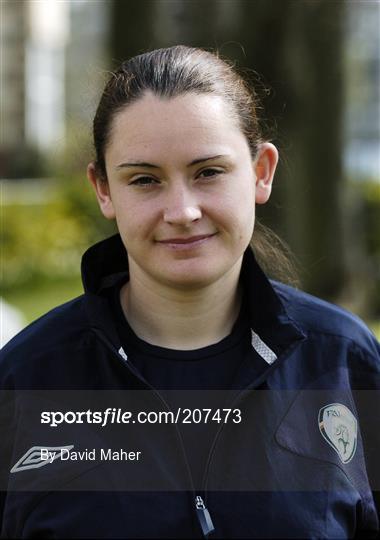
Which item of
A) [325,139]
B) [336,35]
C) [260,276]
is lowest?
[325,139]

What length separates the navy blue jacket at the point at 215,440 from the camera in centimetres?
192

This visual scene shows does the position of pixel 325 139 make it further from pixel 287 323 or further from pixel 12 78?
pixel 12 78

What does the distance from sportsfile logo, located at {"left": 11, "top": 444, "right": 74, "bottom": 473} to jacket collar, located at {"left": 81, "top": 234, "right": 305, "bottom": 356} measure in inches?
10.6

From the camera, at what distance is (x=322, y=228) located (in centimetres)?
757

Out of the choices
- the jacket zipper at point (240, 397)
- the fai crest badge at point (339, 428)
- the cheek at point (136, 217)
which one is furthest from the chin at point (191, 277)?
the fai crest badge at point (339, 428)

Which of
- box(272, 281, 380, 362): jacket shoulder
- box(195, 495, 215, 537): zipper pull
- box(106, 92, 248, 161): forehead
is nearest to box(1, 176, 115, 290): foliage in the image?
box(272, 281, 380, 362): jacket shoulder

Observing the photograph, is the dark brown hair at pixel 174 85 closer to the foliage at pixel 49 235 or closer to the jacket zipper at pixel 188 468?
the jacket zipper at pixel 188 468

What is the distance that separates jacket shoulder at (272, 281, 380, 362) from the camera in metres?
2.19

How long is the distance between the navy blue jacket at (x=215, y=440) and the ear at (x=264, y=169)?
17 cm

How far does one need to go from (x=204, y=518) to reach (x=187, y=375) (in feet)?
1.08

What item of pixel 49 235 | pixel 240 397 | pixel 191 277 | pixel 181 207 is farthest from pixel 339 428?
pixel 49 235

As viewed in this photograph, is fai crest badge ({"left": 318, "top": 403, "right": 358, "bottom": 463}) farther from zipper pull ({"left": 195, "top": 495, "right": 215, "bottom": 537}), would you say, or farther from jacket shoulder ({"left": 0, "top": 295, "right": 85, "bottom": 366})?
jacket shoulder ({"left": 0, "top": 295, "right": 85, "bottom": 366})

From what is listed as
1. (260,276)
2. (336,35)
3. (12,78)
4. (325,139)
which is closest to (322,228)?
(325,139)

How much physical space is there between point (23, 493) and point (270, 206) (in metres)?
4.16
